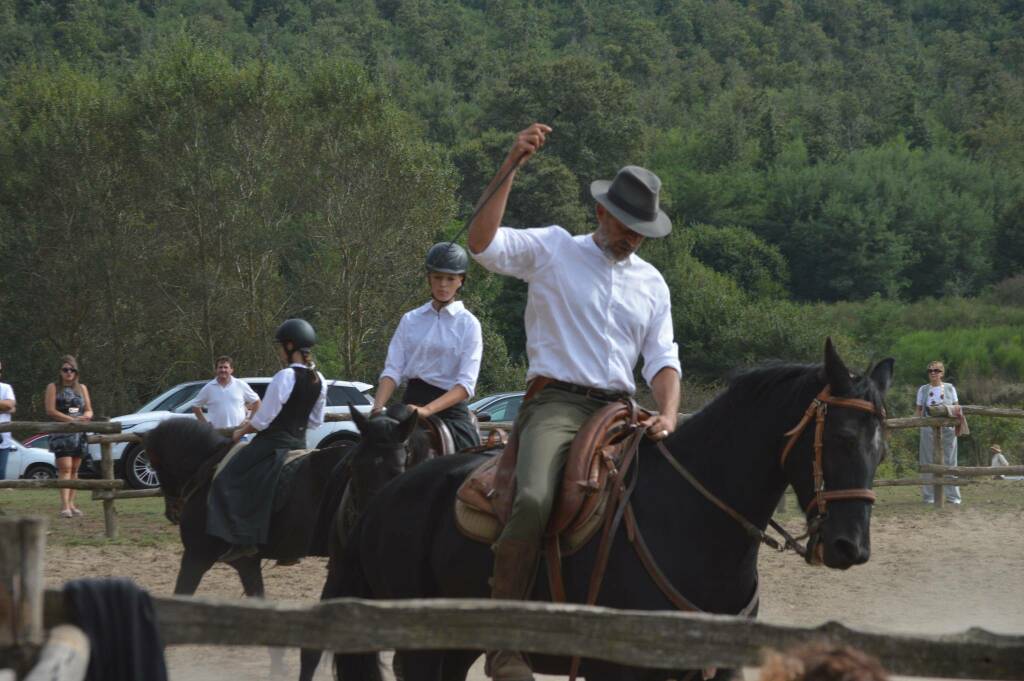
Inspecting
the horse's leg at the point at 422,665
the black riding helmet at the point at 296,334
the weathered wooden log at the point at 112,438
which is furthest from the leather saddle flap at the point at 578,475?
the weathered wooden log at the point at 112,438

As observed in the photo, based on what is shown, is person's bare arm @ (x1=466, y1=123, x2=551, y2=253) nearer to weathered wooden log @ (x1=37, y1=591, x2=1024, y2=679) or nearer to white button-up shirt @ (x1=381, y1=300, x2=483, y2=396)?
weathered wooden log @ (x1=37, y1=591, x2=1024, y2=679)

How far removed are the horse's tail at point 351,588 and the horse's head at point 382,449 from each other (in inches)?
43.2

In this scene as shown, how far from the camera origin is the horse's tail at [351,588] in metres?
5.76

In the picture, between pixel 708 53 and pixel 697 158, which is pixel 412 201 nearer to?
pixel 697 158

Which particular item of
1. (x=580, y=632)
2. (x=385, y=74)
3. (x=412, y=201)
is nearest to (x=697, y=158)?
A: (x=385, y=74)

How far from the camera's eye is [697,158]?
3376 inches

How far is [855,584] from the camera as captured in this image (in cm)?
1204

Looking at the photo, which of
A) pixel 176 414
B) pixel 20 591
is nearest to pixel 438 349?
pixel 20 591

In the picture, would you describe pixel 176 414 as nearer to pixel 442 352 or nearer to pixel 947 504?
pixel 947 504

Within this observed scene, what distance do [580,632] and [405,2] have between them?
12340cm

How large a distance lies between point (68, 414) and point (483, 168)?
42.0 m

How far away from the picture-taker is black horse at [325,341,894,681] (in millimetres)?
4941

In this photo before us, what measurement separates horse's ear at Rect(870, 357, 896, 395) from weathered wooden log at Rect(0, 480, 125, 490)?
10.8m

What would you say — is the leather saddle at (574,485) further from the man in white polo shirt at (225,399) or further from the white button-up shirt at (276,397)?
the man in white polo shirt at (225,399)
